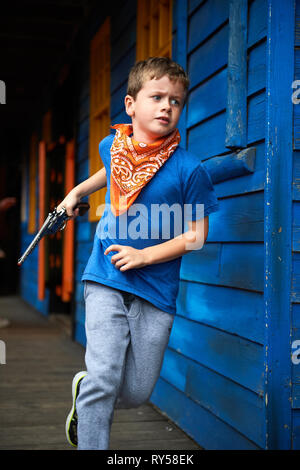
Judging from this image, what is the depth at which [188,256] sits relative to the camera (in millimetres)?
2910

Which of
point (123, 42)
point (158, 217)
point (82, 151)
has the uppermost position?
point (123, 42)

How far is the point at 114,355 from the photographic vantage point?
1.78 metres

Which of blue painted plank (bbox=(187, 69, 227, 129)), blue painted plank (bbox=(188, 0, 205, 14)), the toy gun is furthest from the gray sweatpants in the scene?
blue painted plank (bbox=(188, 0, 205, 14))

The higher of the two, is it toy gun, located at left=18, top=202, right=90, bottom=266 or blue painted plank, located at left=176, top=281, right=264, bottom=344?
toy gun, located at left=18, top=202, right=90, bottom=266

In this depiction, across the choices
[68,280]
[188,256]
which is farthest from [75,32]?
[188,256]

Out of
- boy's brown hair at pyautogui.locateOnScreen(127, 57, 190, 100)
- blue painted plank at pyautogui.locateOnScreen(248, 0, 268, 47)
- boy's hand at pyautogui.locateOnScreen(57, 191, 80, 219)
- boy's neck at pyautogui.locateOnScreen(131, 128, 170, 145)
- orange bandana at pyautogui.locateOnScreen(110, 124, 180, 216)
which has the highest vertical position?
blue painted plank at pyautogui.locateOnScreen(248, 0, 268, 47)

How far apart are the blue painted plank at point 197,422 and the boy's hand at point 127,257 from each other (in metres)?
0.87

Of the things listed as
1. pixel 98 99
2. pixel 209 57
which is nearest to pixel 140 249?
pixel 209 57

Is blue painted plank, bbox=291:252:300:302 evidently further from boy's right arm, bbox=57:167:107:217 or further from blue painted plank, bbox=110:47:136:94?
blue painted plank, bbox=110:47:136:94

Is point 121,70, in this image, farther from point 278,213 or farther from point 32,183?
point 32,183

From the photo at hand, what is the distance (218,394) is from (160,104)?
129 cm

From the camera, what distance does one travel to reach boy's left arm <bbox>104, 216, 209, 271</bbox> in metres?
1.73

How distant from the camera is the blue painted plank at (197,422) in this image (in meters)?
2.32

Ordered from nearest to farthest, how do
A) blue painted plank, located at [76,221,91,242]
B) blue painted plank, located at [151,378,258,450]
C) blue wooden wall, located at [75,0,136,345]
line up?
blue painted plank, located at [151,378,258,450] → blue wooden wall, located at [75,0,136,345] → blue painted plank, located at [76,221,91,242]
